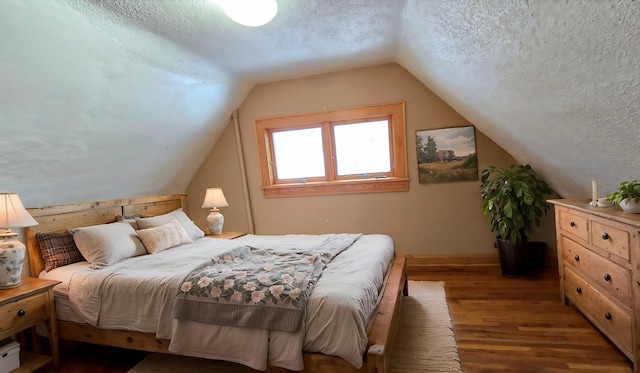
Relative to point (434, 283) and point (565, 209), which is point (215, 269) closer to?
point (434, 283)

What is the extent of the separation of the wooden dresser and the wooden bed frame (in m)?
1.24

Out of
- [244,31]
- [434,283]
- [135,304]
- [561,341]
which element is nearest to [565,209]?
[561,341]

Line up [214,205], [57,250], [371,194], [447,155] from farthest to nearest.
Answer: [371,194] < [214,205] < [447,155] < [57,250]

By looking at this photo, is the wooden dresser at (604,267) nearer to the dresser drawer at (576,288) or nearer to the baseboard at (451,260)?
the dresser drawer at (576,288)

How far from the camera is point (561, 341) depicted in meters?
2.14

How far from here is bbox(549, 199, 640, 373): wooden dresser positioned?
5.75 feet

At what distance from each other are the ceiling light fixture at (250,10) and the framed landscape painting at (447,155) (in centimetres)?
227

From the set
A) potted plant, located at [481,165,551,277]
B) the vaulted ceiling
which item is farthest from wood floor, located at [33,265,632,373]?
the vaulted ceiling

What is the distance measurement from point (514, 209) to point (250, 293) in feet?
8.55

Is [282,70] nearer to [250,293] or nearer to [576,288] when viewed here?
[250,293]

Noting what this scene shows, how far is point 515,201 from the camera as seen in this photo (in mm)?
3127

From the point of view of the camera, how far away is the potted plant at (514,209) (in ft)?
10.2

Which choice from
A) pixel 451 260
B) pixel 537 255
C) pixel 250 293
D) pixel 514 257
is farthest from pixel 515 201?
pixel 250 293

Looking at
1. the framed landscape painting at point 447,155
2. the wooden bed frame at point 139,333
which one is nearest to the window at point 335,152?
the framed landscape painting at point 447,155
